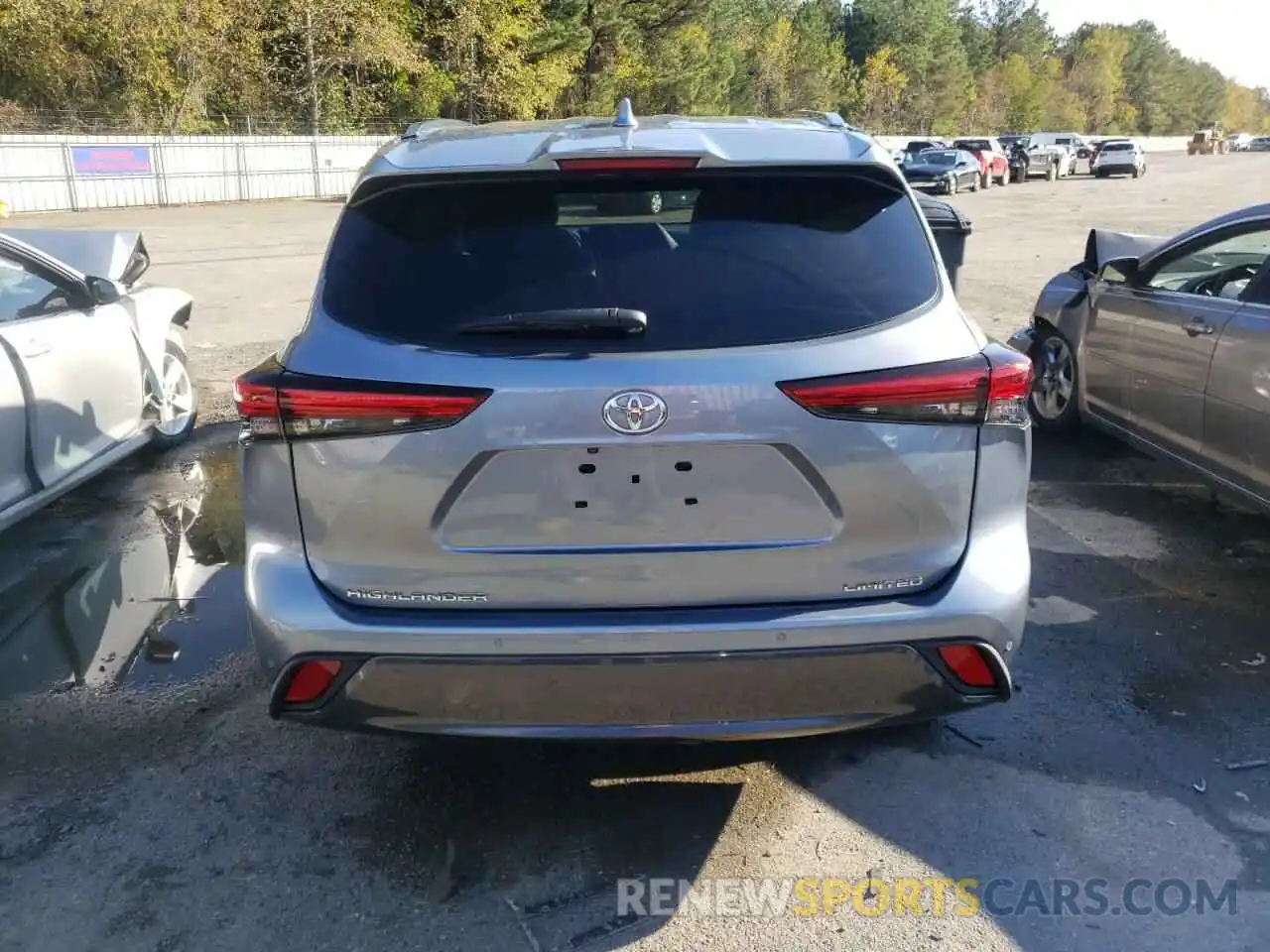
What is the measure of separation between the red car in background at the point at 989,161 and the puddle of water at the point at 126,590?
3893 cm

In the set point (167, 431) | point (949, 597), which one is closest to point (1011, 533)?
point (949, 597)

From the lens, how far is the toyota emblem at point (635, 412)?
8.24ft

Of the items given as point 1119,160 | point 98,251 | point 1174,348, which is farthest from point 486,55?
point 1174,348

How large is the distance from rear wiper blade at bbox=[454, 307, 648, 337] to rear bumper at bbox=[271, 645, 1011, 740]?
752 millimetres

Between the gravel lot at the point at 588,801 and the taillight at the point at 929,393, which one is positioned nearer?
the taillight at the point at 929,393

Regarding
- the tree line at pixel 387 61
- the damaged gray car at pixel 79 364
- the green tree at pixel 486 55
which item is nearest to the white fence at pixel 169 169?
the tree line at pixel 387 61

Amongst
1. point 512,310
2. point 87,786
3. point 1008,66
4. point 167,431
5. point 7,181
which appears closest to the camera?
point 512,310

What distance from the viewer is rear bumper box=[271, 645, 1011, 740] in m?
2.61

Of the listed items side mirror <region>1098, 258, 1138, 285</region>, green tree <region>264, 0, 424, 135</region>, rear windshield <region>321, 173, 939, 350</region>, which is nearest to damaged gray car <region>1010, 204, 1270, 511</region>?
side mirror <region>1098, 258, 1138, 285</region>

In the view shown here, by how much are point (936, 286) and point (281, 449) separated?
166cm

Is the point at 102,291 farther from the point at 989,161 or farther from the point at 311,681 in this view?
the point at 989,161

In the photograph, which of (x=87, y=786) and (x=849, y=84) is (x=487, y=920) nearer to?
(x=87, y=786)

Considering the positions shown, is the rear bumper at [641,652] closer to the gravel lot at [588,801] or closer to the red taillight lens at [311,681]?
the red taillight lens at [311,681]

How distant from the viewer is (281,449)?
2686 millimetres
